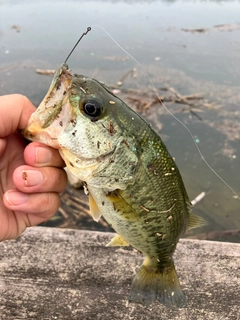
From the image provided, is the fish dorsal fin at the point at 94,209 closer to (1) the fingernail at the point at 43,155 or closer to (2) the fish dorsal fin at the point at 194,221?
(1) the fingernail at the point at 43,155

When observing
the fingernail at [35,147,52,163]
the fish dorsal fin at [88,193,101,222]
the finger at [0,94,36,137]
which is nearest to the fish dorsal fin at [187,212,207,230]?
the fish dorsal fin at [88,193,101,222]

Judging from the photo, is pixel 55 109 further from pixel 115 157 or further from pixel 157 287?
pixel 157 287

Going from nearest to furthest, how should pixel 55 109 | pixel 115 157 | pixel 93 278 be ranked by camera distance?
pixel 55 109 → pixel 115 157 → pixel 93 278

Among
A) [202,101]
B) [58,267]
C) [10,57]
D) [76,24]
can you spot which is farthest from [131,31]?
[58,267]

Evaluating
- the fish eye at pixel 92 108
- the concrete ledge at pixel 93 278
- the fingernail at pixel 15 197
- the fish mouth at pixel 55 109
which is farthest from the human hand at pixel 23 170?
the concrete ledge at pixel 93 278

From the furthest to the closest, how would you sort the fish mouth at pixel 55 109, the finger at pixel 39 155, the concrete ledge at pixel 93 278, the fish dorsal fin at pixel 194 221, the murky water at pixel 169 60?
the murky water at pixel 169 60
the concrete ledge at pixel 93 278
the fish dorsal fin at pixel 194 221
the finger at pixel 39 155
the fish mouth at pixel 55 109

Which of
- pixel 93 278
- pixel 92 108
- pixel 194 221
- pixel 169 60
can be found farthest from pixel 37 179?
pixel 169 60

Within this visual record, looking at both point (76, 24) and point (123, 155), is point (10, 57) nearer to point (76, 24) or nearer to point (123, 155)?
point (76, 24)
